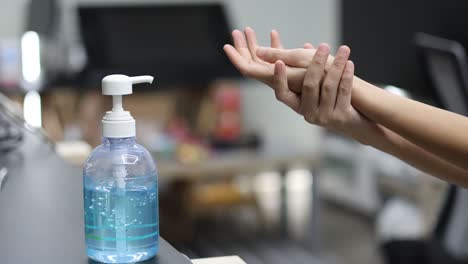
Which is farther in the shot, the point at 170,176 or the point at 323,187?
the point at 323,187

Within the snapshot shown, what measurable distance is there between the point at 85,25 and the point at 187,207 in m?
0.97

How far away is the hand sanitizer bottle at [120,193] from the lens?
79 centimetres

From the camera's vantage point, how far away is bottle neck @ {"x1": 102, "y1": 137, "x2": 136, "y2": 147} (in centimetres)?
80

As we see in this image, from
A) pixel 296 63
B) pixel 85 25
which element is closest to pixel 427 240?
pixel 296 63

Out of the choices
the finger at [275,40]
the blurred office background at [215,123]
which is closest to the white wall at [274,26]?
the blurred office background at [215,123]

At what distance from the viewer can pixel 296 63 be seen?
3.03 feet

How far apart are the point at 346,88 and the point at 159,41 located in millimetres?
3036

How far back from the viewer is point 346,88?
2.98 ft

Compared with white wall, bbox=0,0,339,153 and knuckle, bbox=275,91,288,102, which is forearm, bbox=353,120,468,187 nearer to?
knuckle, bbox=275,91,288,102

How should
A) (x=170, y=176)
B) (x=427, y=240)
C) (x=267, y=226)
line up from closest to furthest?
(x=427, y=240) → (x=170, y=176) → (x=267, y=226)

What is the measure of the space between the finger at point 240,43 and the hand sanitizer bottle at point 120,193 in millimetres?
177

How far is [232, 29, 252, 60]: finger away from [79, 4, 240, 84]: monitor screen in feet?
9.16

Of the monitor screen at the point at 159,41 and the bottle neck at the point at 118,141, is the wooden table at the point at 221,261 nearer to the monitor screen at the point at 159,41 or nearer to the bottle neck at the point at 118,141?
the bottle neck at the point at 118,141

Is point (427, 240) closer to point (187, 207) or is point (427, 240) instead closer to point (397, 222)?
point (397, 222)
